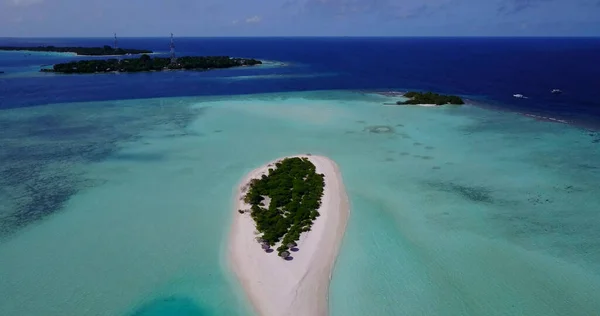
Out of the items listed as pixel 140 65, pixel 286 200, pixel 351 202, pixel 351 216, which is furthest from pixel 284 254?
pixel 140 65

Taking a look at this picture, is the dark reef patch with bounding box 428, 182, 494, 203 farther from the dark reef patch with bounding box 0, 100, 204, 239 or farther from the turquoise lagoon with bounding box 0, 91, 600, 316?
the dark reef patch with bounding box 0, 100, 204, 239

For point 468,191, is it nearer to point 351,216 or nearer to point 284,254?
point 351,216

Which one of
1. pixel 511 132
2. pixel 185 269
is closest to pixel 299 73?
pixel 511 132

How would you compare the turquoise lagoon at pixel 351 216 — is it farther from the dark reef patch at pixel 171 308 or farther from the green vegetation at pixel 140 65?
the green vegetation at pixel 140 65

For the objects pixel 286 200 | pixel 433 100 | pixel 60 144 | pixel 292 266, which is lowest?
pixel 292 266

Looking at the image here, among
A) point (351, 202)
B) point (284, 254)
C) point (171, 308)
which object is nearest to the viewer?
point (171, 308)

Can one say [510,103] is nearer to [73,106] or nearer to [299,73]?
[299,73]

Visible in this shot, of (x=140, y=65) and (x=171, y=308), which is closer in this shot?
(x=171, y=308)

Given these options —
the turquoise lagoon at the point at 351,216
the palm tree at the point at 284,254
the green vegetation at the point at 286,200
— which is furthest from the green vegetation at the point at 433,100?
the palm tree at the point at 284,254
